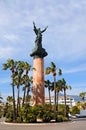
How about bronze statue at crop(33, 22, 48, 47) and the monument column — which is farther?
bronze statue at crop(33, 22, 48, 47)

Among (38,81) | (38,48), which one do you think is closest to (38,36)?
(38,48)

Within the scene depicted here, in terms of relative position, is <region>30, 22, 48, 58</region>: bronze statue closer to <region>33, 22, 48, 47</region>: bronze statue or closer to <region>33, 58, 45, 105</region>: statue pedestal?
<region>33, 22, 48, 47</region>: bronze statue

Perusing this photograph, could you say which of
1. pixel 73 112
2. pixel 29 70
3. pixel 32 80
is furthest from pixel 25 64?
pixel 73 112

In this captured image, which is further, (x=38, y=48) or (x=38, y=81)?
(x=38, y=48)

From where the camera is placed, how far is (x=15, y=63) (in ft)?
203

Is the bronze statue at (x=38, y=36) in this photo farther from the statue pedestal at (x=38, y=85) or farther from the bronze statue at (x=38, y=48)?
the statue pedestal at (x=38, y=85)

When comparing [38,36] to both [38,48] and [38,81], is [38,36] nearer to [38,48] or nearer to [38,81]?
[38,48]

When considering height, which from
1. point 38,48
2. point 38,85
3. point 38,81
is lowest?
point 38,85

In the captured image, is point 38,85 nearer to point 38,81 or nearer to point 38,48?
point 38,81

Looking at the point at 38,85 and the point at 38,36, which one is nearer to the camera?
the point at 38,85

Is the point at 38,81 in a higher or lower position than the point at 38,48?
lower

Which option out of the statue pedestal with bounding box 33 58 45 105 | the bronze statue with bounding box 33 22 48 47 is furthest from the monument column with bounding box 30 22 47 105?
the bronze statue with bounding box 33 22 48 47

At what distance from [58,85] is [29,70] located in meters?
18.5

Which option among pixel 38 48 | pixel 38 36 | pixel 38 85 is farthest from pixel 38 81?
pixel 38 36
